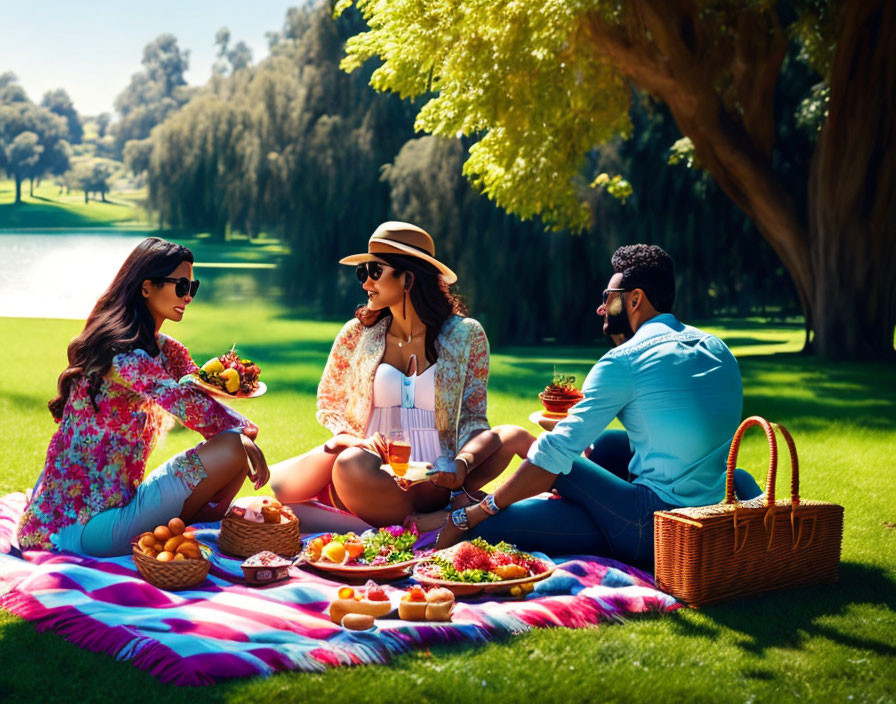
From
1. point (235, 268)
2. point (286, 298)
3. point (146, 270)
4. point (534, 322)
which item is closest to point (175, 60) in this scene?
point (235, 268)

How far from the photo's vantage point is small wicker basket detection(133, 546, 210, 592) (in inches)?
187

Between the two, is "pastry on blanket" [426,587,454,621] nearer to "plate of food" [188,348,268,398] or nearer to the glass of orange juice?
the glass of orange juice

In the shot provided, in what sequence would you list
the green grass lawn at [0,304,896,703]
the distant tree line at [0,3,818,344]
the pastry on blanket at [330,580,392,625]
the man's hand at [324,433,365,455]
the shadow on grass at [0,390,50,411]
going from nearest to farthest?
the green grass lawn at [0,304,896,703] < the pastry on blanket at [330,580,392,625] < the man's hand at [324,433,365,455] < the shadow on grass at [0,390,50,411] < the distant tree line at [0,3,818,344]

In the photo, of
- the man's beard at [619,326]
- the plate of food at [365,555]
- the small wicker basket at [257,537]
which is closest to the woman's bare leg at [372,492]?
the plate of food at [365,555]

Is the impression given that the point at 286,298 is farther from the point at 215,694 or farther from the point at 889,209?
the point at 215,694

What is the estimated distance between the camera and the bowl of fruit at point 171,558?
15.6 feet

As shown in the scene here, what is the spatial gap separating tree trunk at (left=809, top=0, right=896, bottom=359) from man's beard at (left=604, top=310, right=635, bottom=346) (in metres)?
11.6

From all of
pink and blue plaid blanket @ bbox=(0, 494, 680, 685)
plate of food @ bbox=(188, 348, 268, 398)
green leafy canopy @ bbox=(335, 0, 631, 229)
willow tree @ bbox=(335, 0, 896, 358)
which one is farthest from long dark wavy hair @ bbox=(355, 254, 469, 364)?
willow tree @ bbox=(335, 0, 896, 358)

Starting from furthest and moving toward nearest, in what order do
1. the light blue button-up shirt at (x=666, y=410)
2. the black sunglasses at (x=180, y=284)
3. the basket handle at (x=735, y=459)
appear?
the black sunglasses at (x=180, y=284), the light blue button-up shirt at (x=666, y=410), the basket handle at (x=735, y=459)

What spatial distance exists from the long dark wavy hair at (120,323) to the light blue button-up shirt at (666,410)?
207 centimetres

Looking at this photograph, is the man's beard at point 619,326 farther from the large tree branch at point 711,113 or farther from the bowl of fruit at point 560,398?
the large tree branch at point 711,113

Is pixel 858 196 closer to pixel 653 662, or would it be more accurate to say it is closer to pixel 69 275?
pixel 653 662

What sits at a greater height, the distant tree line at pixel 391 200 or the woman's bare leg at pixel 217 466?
the distant tree line at pixel 391 200

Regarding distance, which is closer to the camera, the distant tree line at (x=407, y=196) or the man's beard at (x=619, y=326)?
the man's beard at (x=619, y=326)
